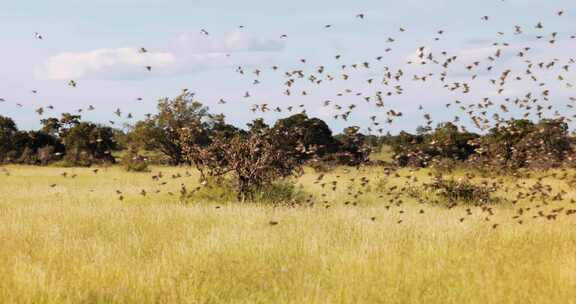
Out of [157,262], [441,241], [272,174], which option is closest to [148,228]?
[157,262]

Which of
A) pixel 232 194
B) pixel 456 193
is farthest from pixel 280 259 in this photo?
pixel 456 193

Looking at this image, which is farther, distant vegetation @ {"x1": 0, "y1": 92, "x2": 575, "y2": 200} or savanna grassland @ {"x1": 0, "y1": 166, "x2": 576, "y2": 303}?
distant vegetation @ {"x1": 0, "y1": 92, "x2": 575, "y2": 200}

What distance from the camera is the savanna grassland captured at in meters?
7.09

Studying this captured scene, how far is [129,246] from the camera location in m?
9.49

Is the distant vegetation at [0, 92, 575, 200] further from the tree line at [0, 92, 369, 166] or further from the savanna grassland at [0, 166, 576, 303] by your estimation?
the savanna grassland at [0, 166, 576, 303]

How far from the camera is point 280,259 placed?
8.87 m

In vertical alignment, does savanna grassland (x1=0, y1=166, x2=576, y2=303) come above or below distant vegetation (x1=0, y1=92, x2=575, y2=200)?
below

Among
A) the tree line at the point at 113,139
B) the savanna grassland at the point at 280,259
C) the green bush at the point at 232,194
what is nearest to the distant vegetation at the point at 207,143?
the tree line at the point at 113,139

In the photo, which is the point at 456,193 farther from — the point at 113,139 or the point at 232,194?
the point at 113,139

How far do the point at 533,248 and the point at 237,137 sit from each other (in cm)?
963

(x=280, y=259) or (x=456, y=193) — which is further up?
(x=456, y=193)

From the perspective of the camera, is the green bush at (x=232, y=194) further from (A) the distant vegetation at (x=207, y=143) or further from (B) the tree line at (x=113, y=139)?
(B) the tree line at (x=113, y=139)

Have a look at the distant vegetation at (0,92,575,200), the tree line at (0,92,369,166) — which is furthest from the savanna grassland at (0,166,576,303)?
the tree line at (0,92,369,166)

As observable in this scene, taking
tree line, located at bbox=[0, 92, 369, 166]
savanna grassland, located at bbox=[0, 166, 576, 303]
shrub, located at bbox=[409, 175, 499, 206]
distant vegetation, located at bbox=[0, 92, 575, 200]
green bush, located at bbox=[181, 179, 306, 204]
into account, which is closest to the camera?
savanna grassland, located at bbox=[0, 166, 576, 303]
